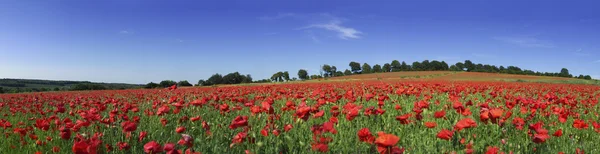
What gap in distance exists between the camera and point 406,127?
4684mm

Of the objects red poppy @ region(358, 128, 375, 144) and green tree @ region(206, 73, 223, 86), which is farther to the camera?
green tree @ region(206, 73, 223, 86)

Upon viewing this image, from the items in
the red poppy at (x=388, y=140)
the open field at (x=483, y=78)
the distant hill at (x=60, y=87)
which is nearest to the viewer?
the red poppy at (x=388, y=140)

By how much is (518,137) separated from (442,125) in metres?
0.97

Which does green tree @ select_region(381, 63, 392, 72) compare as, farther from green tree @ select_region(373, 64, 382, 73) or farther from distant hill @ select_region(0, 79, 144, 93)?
distant hill @ select_region(0, 79, 144, 93)

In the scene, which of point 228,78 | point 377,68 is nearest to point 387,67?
point 377,68

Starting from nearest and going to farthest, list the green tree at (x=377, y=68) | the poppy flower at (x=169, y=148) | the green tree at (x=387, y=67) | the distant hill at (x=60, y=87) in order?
the poppy flower at (x=169, y=148) < the distant hill at (x=60, y=87) < the green tree at (x=387, y=67) < the green tree at (x=377, y=68)

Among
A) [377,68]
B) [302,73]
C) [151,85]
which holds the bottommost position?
[151,85]

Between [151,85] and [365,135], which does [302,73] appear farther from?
[365,135]

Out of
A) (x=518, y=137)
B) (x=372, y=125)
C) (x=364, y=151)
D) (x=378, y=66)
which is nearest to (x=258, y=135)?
(x=364, y=151)

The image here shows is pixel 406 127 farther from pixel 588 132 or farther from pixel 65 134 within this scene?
pixel 65 134

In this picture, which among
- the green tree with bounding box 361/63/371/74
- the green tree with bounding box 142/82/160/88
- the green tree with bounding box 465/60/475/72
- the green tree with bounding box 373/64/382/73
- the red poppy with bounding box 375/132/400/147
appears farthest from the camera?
the green tree with bounding box 465/60/475/72

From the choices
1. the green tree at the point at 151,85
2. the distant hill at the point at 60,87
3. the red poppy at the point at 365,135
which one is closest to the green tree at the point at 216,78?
the distant hill at the point at 60,87

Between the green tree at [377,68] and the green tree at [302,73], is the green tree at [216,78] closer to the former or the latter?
the green tree at [302,73]

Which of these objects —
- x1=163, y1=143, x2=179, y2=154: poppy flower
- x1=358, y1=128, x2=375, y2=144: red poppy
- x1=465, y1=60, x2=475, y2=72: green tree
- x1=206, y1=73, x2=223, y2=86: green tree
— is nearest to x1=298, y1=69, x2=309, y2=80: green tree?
x1=206, y1=73, x2=223, y2=86: green tree
